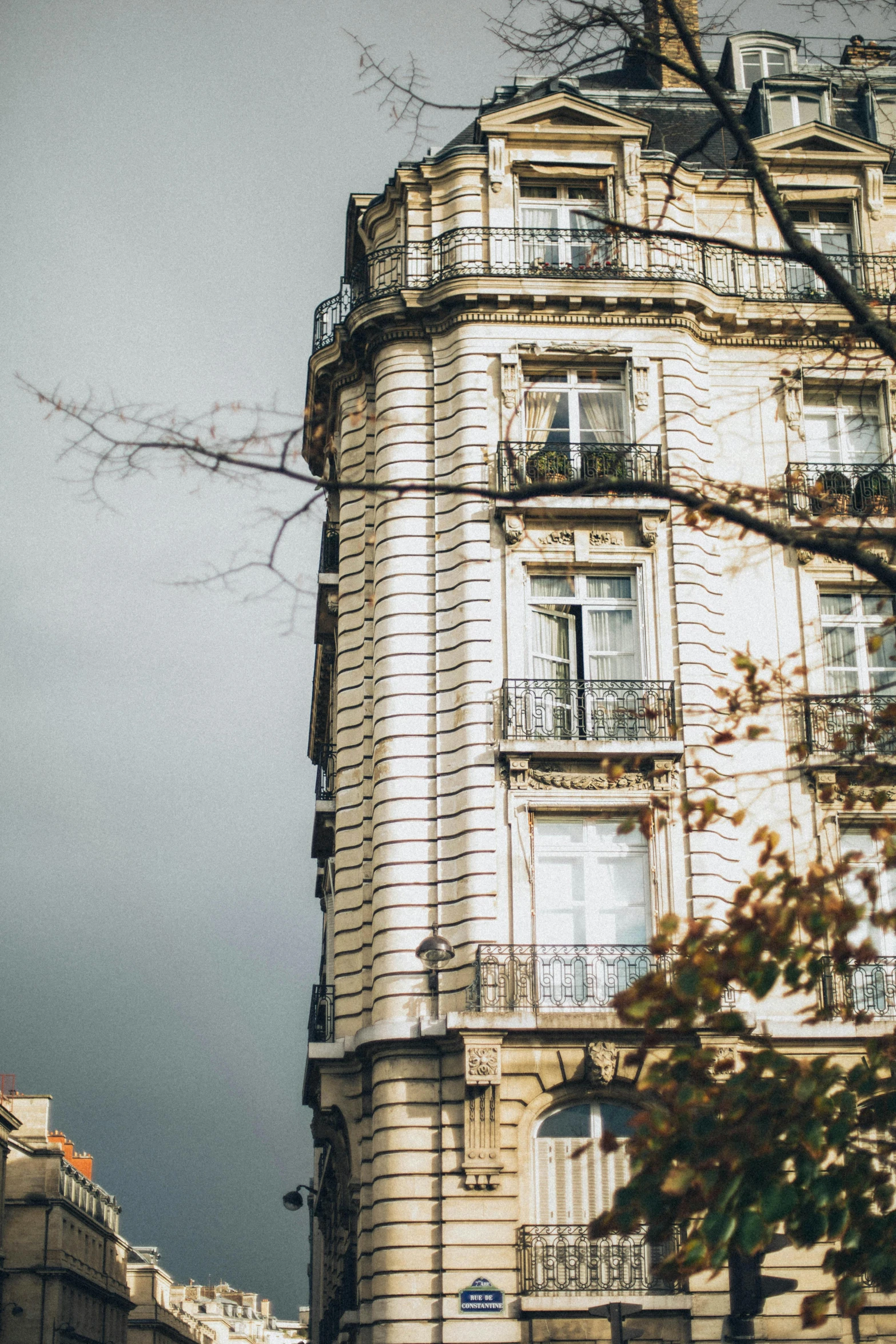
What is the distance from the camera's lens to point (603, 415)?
28.1 m

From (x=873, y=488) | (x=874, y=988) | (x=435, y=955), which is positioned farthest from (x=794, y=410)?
(x=435, y=955)

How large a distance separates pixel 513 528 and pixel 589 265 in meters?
4.82

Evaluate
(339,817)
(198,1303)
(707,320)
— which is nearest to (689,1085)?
(339,817)

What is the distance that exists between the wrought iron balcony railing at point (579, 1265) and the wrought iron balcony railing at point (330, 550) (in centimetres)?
1285

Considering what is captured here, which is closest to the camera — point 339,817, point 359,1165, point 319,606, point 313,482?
point 313,482

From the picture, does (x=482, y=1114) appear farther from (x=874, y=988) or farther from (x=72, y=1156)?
(x=72, y=1156)

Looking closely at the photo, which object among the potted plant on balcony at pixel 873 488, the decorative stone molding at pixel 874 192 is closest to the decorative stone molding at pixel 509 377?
the potted plant on balcony at pixel 873 488

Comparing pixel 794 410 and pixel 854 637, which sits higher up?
pixel 794 410

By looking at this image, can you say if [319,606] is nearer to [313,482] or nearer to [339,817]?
[339,817]

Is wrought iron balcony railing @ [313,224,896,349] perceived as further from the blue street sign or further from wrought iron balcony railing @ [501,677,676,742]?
the blue street sign

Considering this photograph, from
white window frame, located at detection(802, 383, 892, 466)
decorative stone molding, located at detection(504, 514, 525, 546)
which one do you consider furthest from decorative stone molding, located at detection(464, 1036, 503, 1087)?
white window frame, located at detection(802, 383, 892, 466)

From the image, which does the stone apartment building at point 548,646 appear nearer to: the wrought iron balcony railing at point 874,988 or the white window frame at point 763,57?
the wrought iron balcony railing at point 874,988

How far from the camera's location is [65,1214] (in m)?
92.8

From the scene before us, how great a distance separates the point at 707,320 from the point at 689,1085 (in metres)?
20.1
